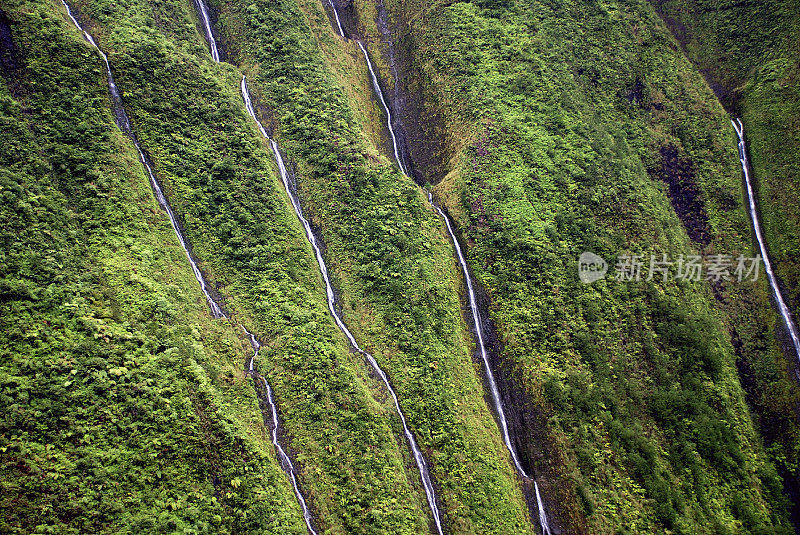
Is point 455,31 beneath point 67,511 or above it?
above

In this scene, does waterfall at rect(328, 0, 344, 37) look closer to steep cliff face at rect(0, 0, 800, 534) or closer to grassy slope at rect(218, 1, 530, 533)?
grassy slope at rect(218, 1, 530, 533)

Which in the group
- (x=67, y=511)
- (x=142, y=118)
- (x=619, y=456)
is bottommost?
(x=67, y=511)

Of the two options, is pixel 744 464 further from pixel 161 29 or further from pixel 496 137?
pixel 161 29

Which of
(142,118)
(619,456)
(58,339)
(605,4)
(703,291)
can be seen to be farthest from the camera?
(605,4)

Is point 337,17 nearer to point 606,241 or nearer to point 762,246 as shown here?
point 606,241

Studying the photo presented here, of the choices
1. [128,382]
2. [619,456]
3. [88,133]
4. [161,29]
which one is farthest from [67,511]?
[161,29]

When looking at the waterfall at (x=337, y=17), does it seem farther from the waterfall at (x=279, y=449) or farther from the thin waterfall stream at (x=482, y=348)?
the waterfall at (x=279, y=449)

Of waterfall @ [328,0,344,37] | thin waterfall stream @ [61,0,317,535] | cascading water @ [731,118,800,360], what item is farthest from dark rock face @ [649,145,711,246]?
thin waterfall stream @ [61,0,317,535]

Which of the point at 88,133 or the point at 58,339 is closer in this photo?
Result: the point at 58,339

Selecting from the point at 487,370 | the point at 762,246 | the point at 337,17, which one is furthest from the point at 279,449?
the point at 337,17
